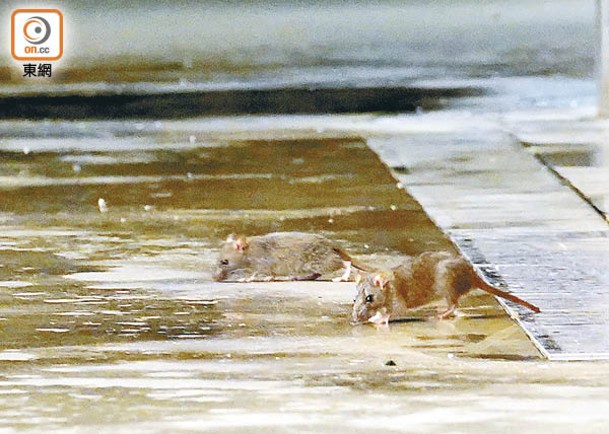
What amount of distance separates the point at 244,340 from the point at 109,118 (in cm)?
940

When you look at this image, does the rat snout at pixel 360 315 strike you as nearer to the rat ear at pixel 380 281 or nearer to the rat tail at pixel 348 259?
the rat ear at pixel 380 281

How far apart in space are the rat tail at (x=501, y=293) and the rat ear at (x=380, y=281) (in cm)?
42

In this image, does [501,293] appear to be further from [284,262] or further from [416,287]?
[284,262]

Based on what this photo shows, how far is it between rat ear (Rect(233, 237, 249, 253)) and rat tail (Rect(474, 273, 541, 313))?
52.1 inches

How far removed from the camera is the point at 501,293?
7.79m

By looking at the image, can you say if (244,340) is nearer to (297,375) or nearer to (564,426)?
(297,375)

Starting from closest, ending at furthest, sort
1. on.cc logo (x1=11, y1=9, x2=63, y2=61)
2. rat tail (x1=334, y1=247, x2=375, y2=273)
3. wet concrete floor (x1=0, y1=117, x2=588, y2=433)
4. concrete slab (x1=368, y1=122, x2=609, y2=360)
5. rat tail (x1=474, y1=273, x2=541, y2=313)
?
1. wet concrete floor (x1=0, y1=117, x2=588, y2=433)
2. concrete slab (x1=368, y1=122, x2=609, y2=360)
3. rat tail (x1=474, y1=273, x2=541, y2=313)
4. rat tail (x1=334, y1=247, x2=375, y2=273)
5. on.cc logo (x1=11, y1=9, x2=63, y2=61)

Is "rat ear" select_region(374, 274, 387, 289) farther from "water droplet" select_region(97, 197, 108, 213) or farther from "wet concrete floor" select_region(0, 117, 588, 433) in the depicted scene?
"water droplet" select_region(97, 197, 108, 213)

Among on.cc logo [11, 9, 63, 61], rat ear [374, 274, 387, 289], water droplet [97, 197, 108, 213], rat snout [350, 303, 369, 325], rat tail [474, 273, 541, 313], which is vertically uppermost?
rat ear [374, 274, 387, 289]

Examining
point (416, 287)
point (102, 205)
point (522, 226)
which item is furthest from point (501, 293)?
point (102, 205)

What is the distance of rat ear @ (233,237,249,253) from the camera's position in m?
8.57

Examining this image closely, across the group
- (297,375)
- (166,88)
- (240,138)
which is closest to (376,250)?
(297,375)

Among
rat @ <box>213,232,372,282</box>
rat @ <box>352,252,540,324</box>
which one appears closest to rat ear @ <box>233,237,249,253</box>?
rat @ <box>213,232,372,282</box>

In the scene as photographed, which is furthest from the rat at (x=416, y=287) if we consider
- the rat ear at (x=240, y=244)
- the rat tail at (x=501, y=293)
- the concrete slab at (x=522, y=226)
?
the rat ear at (x=240, y=244)
